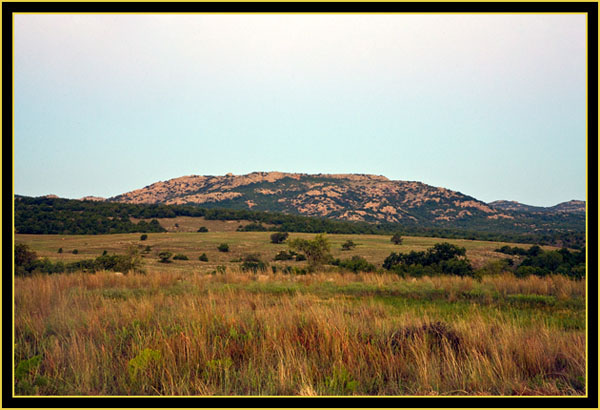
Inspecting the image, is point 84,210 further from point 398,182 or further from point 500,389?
point 398,182

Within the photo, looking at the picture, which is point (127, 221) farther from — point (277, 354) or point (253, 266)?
point (277, 354)

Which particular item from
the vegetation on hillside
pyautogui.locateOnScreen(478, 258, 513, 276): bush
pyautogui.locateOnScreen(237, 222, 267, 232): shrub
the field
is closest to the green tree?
pyautogui.locateOnScreen(478, 258, 513, 276): bush

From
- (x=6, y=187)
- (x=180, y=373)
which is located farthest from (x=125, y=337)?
(x=6, y=187)

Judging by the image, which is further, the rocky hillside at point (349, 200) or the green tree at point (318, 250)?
the rocky hillside at point (349, 200)

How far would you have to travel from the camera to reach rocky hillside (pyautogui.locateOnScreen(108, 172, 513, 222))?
143 meters

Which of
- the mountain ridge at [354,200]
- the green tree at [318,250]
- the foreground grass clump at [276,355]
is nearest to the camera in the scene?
the foreground grass clump at [276,355]

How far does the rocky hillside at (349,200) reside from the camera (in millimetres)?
143250

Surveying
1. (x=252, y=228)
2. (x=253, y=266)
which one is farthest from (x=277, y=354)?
(x=252, y=228)

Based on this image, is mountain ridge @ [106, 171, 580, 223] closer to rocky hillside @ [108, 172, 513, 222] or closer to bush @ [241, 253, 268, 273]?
rocky hillside @ [108, 172, 513, 222]

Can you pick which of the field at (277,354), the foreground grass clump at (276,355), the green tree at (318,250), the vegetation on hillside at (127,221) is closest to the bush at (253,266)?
the green tree at (318,250)

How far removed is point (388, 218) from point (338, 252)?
104382mm

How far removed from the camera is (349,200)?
16462 centimetres

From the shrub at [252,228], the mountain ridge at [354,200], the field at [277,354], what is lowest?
the shrub at [252,228]

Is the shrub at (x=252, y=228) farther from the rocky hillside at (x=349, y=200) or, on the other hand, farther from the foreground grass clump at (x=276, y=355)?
the rocky hillside at (x=349, y=200)
